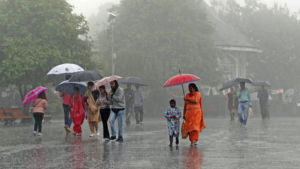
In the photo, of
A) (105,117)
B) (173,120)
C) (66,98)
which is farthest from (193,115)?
(66,98)

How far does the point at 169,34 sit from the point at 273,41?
18544 mm

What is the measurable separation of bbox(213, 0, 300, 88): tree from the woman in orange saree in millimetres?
46304

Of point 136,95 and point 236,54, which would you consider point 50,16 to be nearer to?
point 136,95

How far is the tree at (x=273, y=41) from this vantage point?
6072cm

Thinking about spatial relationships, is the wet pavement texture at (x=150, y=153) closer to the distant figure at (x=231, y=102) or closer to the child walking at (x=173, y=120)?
the child walking at (x=173, y=120)

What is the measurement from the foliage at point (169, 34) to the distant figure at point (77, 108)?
86.4ft

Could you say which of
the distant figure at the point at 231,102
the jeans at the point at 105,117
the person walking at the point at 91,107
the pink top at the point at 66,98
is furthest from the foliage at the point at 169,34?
the jeans at the point at 105,117

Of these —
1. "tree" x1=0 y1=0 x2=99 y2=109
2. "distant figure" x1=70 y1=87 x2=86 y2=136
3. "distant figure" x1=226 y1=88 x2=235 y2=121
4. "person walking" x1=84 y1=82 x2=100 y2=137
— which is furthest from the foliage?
"person walking" x1=84 y1=82 x2=100 y2=137

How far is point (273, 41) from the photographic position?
199ft

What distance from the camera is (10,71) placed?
97.5 ft

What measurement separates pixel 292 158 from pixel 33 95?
9.17 m

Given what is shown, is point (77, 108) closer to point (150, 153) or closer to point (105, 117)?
point (105, 117)

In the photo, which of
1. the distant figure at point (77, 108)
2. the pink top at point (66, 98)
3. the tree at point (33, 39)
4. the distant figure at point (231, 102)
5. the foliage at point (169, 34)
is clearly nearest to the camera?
the distant figure at point (77, 108)

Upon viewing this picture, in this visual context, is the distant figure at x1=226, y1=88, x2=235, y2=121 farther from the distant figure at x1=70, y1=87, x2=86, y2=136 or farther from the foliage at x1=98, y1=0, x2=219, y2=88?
the foliage at x1=98, y1=0, x2=219, y2=88
